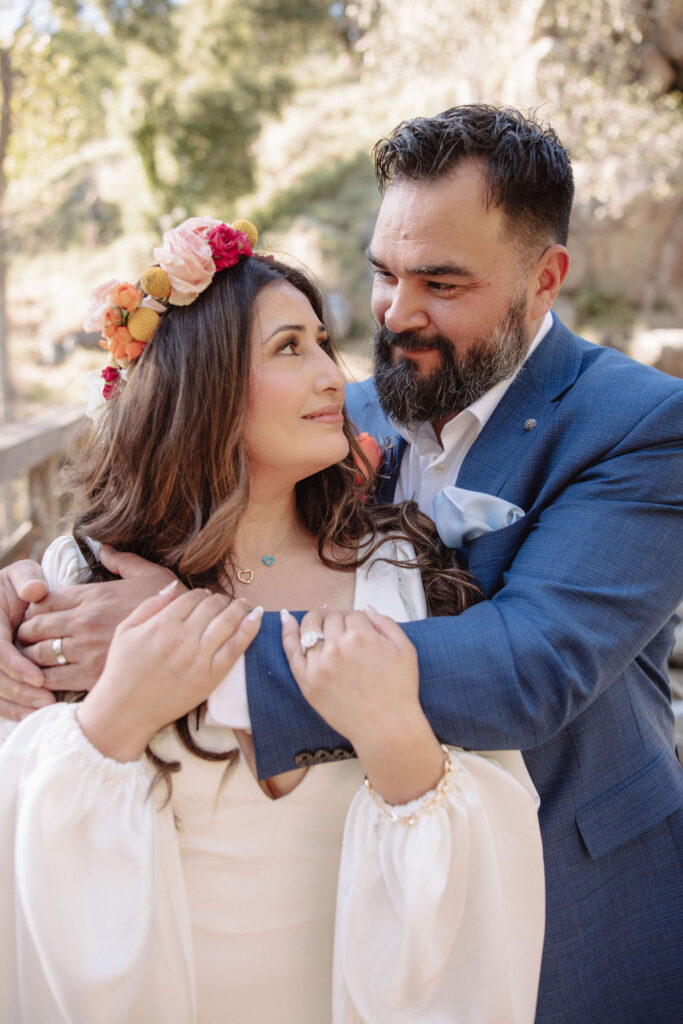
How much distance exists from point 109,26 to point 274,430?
607 inches

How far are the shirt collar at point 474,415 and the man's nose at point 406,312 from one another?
27cm

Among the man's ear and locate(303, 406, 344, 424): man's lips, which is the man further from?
locate(303, 406, 344, 424): man's lips

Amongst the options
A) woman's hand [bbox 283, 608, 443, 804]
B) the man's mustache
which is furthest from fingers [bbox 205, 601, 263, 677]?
the man's mustache

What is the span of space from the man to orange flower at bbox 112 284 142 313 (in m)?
0.67

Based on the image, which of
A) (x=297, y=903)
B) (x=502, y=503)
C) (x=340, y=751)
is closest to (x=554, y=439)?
(x=502, y=503)

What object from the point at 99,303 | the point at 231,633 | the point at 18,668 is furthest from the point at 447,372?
the point at 18,668

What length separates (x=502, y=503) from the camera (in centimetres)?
177

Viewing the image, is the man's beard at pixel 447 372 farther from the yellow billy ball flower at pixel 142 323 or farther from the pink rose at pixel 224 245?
the yellow billy ball flower at pixel 142 323

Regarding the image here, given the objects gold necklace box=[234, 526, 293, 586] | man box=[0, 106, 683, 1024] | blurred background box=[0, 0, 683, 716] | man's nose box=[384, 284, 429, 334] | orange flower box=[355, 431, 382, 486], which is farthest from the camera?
blurred background box=[0, 0, 683, 716]

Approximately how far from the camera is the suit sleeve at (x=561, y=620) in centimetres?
139

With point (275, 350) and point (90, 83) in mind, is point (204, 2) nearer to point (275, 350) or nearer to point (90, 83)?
point (90, 83)

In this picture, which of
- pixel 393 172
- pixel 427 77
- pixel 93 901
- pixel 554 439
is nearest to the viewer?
pixel 93 901

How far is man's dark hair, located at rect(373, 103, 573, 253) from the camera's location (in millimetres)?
2090

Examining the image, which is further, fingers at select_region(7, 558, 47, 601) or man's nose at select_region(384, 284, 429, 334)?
man's nose at select_region(384, 284, 429, 334)
